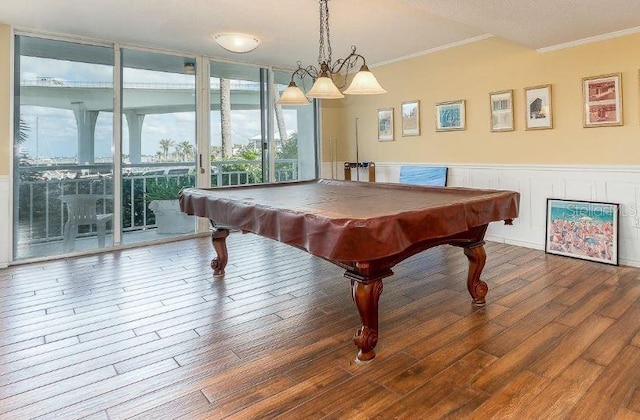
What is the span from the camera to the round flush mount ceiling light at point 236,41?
12.2 feet

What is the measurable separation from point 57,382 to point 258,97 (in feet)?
15.2

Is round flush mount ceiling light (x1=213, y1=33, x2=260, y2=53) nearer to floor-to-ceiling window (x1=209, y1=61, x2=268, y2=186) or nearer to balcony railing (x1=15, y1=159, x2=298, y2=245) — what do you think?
floor-to-ceiling window (x1=209, y1=61, x2=268, y2=186)

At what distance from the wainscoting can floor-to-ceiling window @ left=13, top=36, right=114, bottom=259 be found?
13.9 ft

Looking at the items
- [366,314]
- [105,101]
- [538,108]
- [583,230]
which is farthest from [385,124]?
[366,314]

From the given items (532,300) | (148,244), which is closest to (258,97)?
(148,244)

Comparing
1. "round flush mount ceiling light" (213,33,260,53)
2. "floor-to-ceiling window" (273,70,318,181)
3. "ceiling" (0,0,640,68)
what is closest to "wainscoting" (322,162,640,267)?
"ceiling" (0,0,640,68)

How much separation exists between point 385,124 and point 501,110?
172cm

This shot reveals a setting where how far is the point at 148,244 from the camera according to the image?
488 centimetres

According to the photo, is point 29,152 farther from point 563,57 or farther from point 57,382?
point 563,57

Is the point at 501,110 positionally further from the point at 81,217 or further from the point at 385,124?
the point at 81,217

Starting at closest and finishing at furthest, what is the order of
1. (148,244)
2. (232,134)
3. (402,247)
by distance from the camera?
(402,247) < (148,244) < (232,134)

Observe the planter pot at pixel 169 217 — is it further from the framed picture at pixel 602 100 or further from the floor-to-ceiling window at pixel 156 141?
the framed picture at pixel 602 100

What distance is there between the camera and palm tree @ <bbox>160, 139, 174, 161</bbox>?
4984mm

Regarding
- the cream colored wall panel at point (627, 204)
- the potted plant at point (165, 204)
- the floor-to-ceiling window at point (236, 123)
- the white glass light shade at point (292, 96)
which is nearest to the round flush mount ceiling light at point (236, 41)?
the white glass light shade at point (292, 96)
